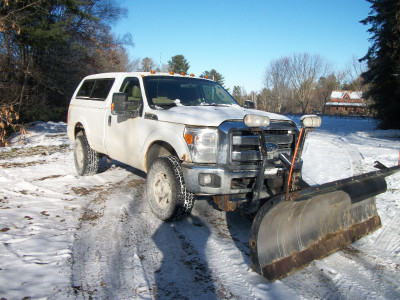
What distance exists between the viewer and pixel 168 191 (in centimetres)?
416

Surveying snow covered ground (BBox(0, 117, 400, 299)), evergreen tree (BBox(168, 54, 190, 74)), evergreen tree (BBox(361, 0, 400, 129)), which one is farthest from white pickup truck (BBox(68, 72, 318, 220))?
evergreen tree (BBox(168, 54, 190, 74))

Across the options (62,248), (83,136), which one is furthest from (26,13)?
(62,248)

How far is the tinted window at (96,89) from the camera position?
235 inches

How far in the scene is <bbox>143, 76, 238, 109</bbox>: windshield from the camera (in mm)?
4836

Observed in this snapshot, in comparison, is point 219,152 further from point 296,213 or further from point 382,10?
point 382,10

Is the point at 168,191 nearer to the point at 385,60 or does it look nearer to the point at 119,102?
the point at 119,102

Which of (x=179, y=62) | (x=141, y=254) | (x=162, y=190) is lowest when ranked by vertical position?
(x=141, y=254)

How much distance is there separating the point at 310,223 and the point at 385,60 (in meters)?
15.7

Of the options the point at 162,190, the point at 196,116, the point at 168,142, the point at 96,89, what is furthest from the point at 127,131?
the point at 96,89

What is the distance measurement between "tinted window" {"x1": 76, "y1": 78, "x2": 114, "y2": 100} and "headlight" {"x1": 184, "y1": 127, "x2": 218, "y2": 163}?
2884mm

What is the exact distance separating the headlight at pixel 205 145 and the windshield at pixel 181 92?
117 centimetres

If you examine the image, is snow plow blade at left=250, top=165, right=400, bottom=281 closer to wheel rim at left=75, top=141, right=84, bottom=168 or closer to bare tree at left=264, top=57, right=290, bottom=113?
wheel rim at left=75, top=141, right=84, bottom=168

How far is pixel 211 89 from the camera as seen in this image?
18.6ft

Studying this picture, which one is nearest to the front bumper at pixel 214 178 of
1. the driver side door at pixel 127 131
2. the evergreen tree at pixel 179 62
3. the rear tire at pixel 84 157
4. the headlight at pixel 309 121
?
the headlight at pixel 309 121
